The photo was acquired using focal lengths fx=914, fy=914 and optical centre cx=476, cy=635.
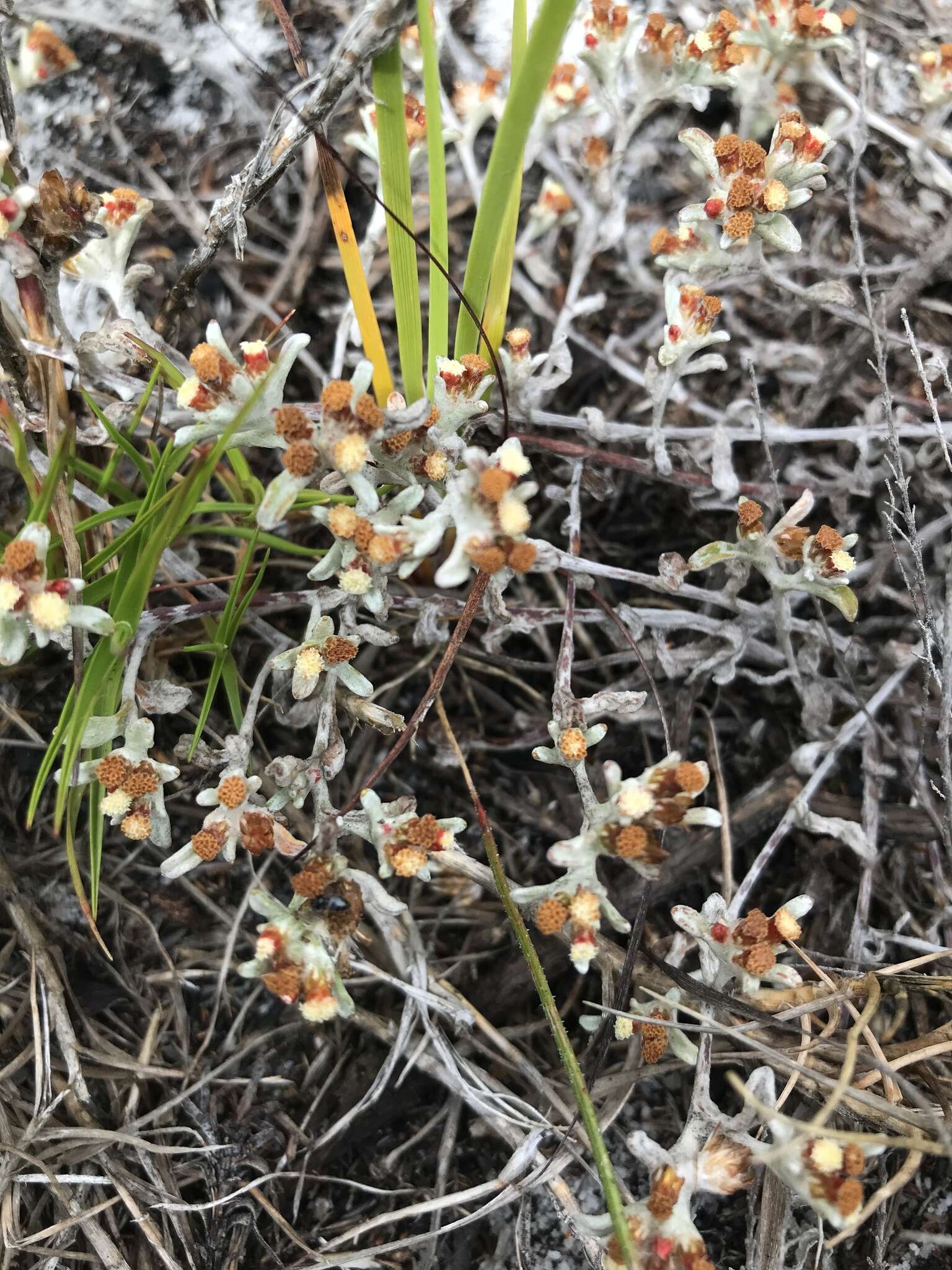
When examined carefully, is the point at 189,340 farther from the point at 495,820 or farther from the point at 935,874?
the point at 935,874

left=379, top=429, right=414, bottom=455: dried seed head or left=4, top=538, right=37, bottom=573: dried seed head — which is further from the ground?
left=379, top=429, right=414, bottom=455: dried seed head

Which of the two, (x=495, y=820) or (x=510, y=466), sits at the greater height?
(x=510, y=466)

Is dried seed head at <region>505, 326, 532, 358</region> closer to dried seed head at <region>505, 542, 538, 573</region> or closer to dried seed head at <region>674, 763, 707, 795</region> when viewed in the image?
dried seed head at <region>505, 542, 538, 573</region>

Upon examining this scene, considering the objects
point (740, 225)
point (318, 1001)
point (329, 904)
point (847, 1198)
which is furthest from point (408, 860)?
point (740, 225)

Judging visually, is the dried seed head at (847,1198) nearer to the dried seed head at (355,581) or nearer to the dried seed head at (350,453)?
the dried seed head at (355,581)

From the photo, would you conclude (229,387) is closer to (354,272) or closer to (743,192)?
(354,272)

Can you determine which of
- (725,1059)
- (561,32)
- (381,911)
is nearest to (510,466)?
(561,32)

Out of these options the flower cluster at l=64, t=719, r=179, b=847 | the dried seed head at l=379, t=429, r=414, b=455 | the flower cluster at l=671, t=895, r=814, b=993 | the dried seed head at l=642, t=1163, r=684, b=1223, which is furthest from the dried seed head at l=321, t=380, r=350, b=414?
the dried seed head at l=642, t=1163, r=684, b=1223
